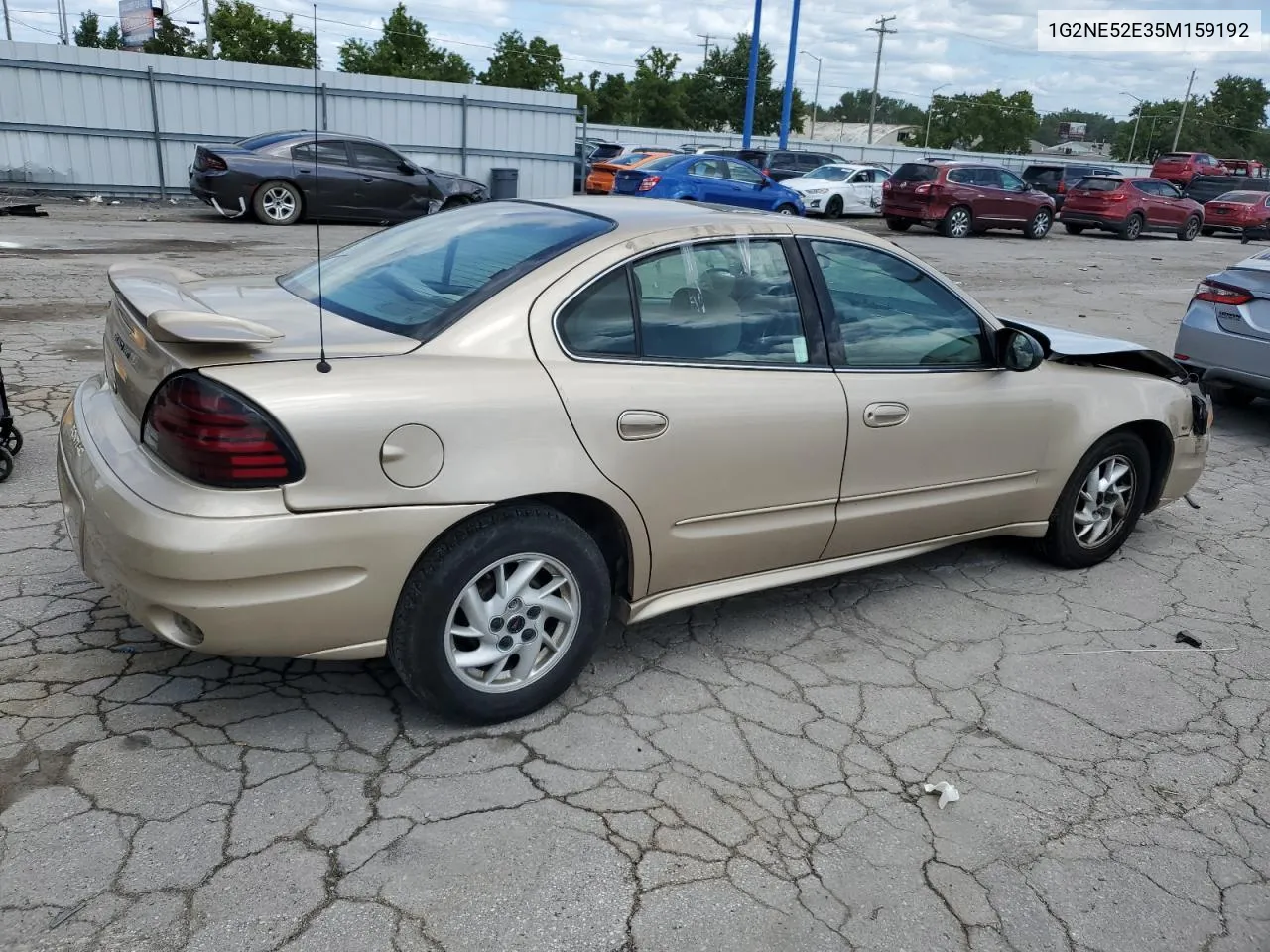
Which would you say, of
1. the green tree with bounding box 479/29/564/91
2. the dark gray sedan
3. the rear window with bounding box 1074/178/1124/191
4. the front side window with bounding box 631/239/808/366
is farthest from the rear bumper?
the green tree with bounding box 479/29/564/91

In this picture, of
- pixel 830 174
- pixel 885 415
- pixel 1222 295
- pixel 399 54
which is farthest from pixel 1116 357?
pixel 399 54

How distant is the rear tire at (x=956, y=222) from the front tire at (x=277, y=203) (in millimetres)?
12950

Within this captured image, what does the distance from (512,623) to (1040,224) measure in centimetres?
2364

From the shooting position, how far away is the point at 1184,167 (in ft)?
127

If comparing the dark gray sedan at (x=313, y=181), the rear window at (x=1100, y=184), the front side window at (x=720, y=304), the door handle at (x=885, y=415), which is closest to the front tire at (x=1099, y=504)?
the door handle at (x=885, y=415)

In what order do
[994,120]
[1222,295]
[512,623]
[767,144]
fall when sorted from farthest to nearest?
[994,120]
[767,144]
[1222,295]
[512,623]

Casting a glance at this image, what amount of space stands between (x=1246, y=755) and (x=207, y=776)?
10.5ft

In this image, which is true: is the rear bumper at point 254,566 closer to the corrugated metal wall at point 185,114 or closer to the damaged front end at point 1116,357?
the damaged front end at point 1116,357

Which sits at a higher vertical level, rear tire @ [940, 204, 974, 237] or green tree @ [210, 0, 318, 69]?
green tree @ [210, 0, 318, 69]

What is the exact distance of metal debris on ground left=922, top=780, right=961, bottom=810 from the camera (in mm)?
3057

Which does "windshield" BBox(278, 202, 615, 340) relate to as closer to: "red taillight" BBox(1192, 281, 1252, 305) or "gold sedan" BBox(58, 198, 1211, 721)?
"gold sedan" BBox(58, 198, 1211, 721)

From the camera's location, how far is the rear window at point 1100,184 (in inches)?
996

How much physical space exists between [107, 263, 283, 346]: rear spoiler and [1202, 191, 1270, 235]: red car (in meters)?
31.7

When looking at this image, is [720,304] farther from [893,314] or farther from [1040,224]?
[1040,224]
